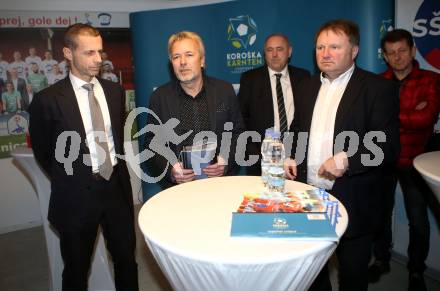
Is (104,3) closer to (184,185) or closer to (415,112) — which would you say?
(184,185)

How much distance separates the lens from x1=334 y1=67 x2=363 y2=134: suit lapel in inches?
77.2

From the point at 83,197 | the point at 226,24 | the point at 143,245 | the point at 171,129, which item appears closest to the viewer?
the point at 83,197

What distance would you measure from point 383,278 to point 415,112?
1.30 metres

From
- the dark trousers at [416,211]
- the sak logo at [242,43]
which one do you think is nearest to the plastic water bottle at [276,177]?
the dark trousers at [416,211]

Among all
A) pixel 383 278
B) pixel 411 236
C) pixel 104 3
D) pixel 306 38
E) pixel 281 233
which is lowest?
pixel 383 278

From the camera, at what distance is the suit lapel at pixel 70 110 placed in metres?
2.16

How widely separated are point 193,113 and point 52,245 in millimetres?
1391

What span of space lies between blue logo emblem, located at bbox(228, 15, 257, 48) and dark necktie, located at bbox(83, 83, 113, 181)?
6.88ft

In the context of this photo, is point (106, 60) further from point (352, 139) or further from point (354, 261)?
point (354, 261)

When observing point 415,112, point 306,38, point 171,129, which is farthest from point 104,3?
point 415,112

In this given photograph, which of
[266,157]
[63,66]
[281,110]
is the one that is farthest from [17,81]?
[266,157]

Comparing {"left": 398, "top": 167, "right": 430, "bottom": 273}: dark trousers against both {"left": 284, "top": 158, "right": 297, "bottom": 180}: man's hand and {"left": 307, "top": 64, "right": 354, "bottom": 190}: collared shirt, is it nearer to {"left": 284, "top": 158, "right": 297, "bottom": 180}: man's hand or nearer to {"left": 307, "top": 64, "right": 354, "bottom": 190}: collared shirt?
{"left": 307, "top": 64, "right": 354, "bottom": 190}: collared shirt

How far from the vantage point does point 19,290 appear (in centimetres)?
298

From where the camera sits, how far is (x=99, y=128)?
7.39 feet
